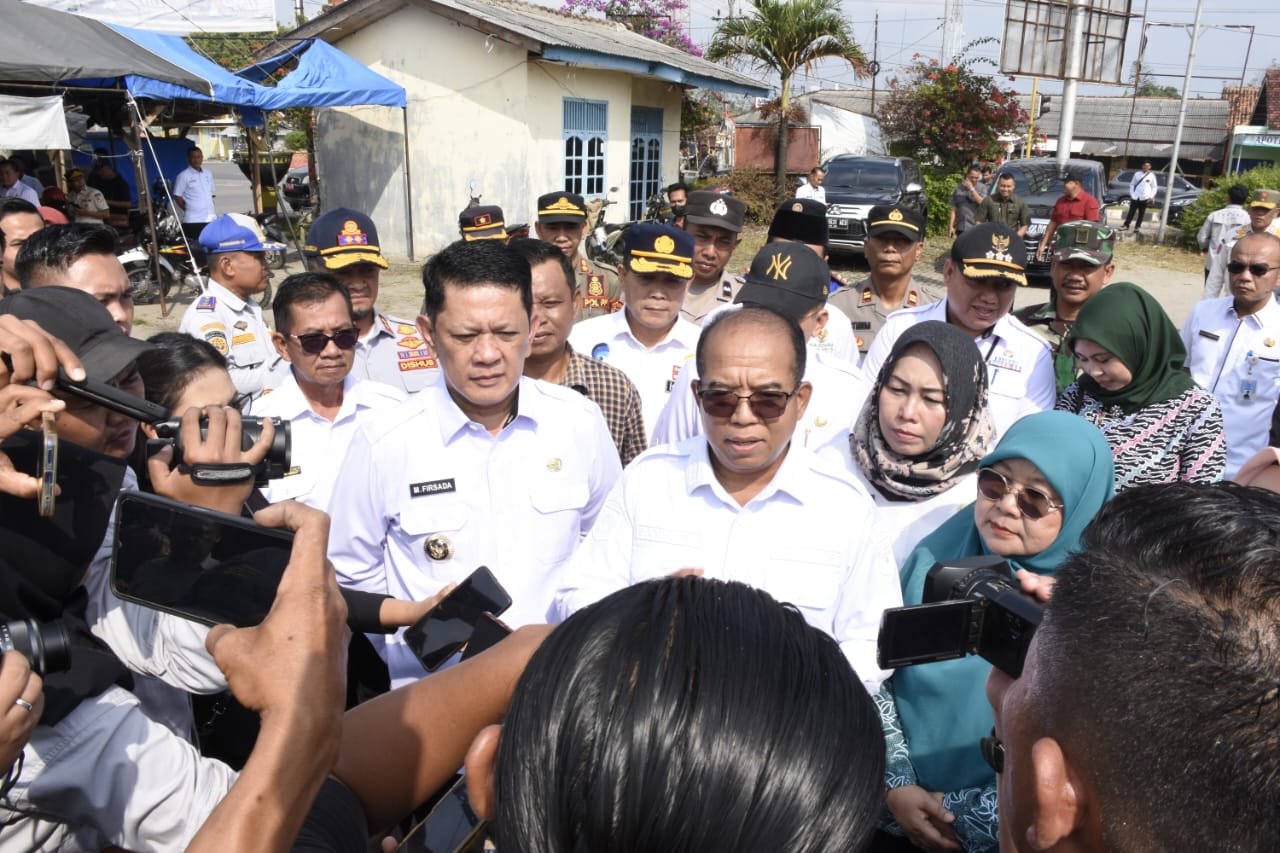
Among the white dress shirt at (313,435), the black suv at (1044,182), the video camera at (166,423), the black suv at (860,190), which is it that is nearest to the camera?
the video camera at (166,423)

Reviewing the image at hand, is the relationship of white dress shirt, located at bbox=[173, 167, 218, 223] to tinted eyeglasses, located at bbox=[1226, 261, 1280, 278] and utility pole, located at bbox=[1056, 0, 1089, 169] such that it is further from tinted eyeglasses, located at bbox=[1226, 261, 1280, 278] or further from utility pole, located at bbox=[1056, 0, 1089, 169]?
utility pole, located at bbox=[1056, 0, 1089, 169]

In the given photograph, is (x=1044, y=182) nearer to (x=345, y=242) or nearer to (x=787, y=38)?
(x=787, y=38)

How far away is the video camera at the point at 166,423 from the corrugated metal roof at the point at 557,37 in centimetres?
1275

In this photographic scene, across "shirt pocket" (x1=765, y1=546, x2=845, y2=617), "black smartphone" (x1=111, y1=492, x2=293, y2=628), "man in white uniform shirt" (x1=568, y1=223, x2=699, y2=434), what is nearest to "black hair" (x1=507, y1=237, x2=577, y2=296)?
"man in white uniform shirt" (x1=568, y1=223, x2=699, y2=434)

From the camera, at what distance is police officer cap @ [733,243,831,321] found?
3.56 meters

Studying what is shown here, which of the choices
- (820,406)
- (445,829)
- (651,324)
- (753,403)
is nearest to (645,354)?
(651,324)

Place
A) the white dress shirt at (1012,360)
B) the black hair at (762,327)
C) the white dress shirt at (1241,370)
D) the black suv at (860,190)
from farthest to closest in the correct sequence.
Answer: the black suv at (860,190) < the white dress shirt at (1241,370) < the white dress shirt at (1012,360) < the black hair at (762,327)

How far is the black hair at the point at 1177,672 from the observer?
780 millimetres

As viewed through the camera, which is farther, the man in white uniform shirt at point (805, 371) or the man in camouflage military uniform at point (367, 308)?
the man in camouflage military uniform at point (367, 308)

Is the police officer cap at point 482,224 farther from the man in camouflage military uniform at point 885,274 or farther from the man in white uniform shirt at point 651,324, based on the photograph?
the man in camouflage military uniform at point 885,274

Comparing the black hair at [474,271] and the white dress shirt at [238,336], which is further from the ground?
the black hair at [474,271]

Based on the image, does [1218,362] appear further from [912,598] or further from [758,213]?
[758,213]

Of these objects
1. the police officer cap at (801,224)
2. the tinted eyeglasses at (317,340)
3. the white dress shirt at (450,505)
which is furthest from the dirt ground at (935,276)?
the white dress shirt at (450,505)

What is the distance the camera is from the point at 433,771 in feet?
4.17
